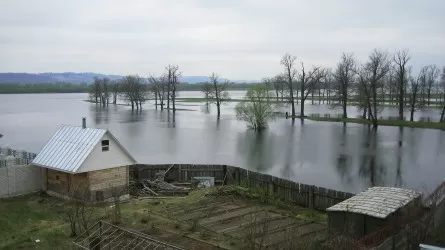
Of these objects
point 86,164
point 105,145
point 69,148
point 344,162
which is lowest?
point 344,162

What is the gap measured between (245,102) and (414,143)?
2664cm

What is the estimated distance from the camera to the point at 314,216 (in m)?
19.7

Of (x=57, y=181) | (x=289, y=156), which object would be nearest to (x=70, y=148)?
(x=57, y=181)

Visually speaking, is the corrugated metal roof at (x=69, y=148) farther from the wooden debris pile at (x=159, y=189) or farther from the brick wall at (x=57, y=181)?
the wooden debris pile at (x=159, y=189)

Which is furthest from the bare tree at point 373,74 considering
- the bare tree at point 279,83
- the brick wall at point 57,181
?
the brick wall at point 57,181

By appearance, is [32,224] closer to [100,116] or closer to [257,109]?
[257,109]

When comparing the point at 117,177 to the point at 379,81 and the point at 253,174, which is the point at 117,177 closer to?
the point at 253,174

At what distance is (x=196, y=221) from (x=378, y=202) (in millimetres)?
6907

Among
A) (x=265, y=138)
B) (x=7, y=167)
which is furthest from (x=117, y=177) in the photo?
(x=265, y=138)

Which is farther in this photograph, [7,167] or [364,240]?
[7,167]

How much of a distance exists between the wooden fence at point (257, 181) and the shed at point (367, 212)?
3855mm

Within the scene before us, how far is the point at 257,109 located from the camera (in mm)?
63188

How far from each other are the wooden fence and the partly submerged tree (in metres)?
35.4

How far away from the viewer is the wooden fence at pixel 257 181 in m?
20.7
